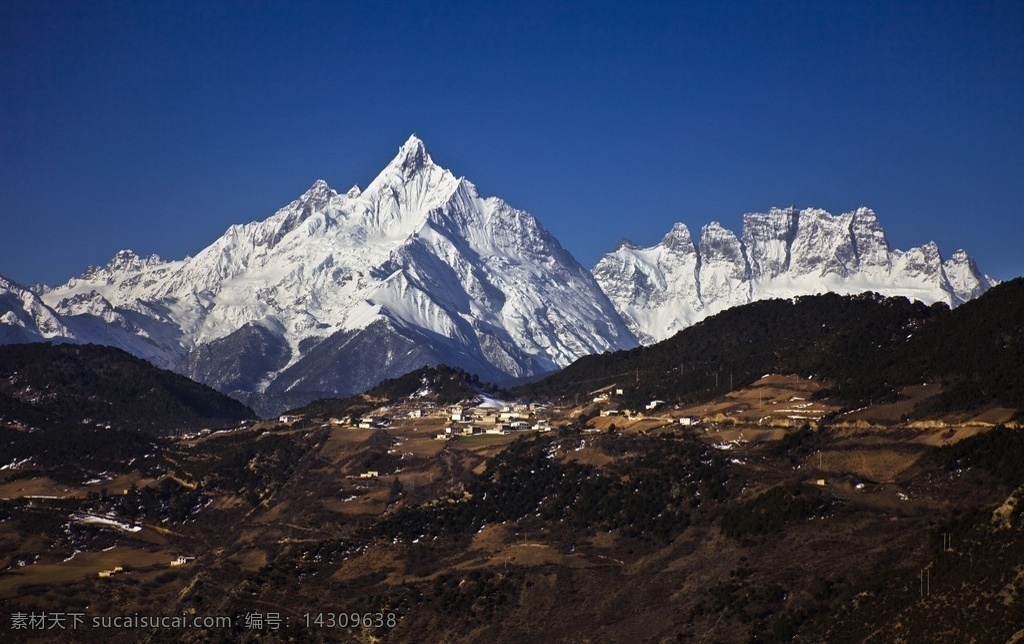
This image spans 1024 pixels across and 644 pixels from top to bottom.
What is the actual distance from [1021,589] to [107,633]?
8244 centimetres

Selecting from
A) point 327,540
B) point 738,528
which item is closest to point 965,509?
point 738,528

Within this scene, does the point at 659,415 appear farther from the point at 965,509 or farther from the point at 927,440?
the point at 965,509

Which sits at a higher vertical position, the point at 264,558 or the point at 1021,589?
the point at 264,558

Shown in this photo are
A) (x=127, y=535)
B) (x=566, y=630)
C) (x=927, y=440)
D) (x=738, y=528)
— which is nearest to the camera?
(x=566, y=630)

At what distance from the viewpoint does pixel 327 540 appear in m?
158

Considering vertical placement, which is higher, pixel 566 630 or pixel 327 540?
pixel 327 540

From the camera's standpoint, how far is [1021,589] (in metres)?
102

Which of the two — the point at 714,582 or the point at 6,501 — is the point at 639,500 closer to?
the point at 714,582

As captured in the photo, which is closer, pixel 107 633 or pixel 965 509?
pixel 965 509

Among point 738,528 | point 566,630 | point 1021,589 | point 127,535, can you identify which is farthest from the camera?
point 127,535

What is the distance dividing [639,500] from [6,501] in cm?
8204

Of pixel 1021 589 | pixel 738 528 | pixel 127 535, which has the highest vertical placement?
pixel 127 535

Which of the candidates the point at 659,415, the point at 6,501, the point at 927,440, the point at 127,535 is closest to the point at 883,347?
the point at 659,415

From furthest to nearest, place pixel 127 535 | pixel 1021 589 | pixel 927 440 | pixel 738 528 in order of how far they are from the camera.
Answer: pixel 127 535
pixel 927 440
pixel 738 528
pixel 1021 589
